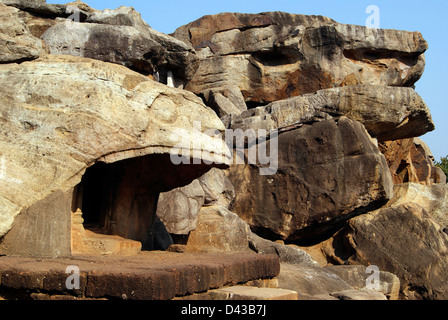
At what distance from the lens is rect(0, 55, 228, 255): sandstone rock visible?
4.60m

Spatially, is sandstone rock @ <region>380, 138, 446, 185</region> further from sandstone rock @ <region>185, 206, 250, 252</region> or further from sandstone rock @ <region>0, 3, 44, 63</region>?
sandstone rock @ <region>0, 3, 44, 63</region>

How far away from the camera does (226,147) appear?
5.92 m

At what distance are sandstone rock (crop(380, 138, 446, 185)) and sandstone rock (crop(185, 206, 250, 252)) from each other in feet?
21.1

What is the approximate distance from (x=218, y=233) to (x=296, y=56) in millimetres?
8703

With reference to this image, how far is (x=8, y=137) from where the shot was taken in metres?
4.77

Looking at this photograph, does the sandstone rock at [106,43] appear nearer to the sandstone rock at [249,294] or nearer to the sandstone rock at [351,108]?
the sandstone rock at [351,108]

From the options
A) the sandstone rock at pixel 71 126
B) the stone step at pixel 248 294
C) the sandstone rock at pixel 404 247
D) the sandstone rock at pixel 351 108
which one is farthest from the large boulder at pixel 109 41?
the stone step at pixel 248 294

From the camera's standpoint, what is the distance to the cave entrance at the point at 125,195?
5.80m

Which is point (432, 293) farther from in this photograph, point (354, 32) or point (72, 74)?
point (354, 32)

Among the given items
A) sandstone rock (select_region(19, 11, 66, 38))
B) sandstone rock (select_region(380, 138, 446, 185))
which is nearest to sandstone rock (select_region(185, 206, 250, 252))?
sandstone rock (select_region(19, 11, 66, 38))

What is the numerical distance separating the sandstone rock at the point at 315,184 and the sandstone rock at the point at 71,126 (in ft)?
14.1
